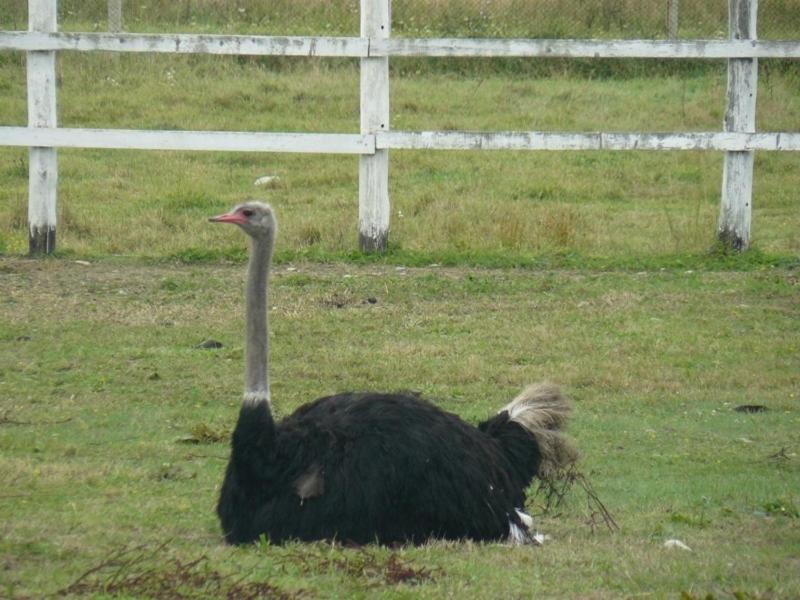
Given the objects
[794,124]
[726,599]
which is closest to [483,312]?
[726,599]

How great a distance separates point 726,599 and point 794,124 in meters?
13.2

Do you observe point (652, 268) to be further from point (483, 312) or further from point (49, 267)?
point (49, 267)

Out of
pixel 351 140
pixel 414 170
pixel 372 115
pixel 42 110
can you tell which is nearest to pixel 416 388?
pixel 351 140

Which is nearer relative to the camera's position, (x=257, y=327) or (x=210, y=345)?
(x=257, y=327)

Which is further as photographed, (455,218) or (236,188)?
(236,188)

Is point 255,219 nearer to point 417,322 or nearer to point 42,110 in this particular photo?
point 417,322

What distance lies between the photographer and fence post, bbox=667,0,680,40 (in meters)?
13.6

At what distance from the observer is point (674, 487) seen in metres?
7.10

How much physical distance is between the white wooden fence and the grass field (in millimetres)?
573

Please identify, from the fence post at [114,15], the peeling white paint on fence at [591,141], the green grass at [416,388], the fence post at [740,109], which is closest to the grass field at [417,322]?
the green grass at [416,388]

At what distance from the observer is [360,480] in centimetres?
580

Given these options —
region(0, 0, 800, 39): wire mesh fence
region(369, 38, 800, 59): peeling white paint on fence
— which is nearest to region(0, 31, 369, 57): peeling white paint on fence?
region(369, 38, 800, 59): peeling white paint on fence

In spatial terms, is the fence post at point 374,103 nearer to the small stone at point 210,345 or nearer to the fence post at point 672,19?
the small stone at point 210,345

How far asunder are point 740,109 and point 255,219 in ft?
20.6
